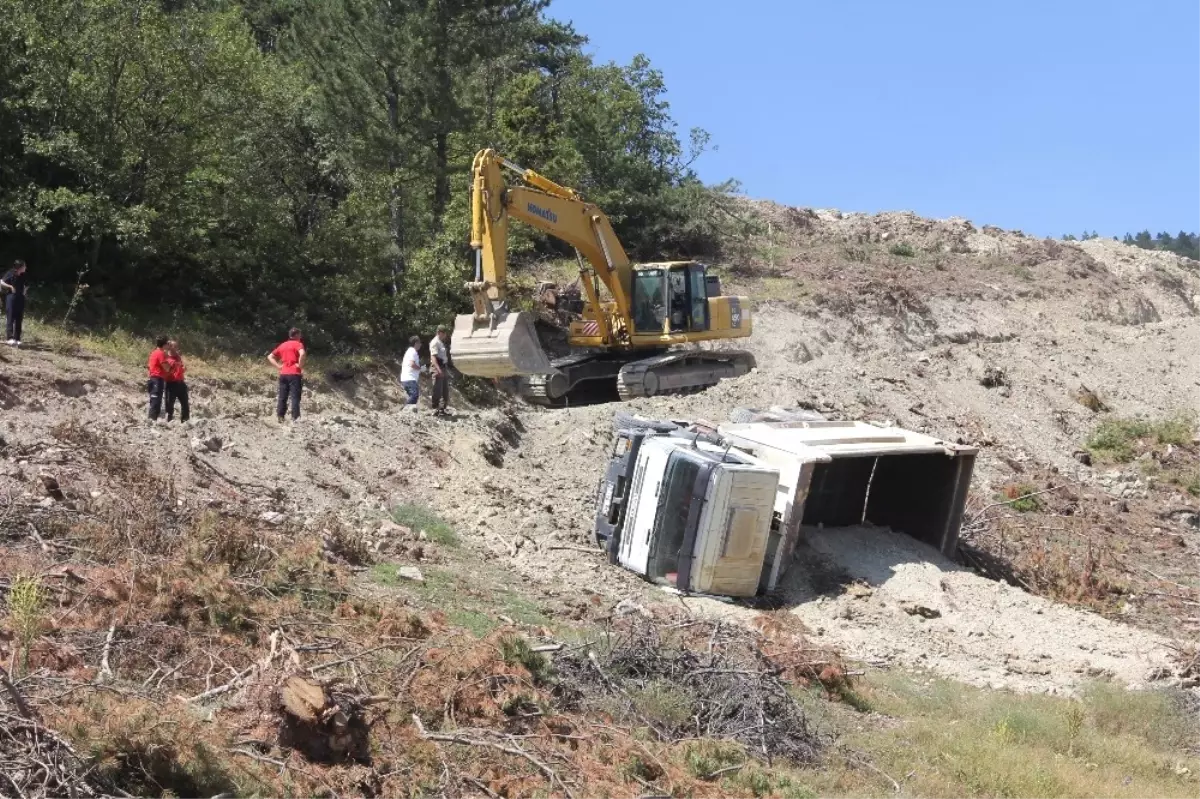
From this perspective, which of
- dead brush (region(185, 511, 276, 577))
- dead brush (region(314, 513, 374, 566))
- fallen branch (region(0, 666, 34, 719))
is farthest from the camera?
dead brush (region(314, 513, 374, 566))

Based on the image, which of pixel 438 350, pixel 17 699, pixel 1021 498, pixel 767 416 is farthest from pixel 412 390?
pixel 17 699

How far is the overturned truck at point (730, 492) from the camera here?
12492 mm

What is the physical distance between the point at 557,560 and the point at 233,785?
23.4ft

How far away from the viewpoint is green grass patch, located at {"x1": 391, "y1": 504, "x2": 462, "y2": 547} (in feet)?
43.4

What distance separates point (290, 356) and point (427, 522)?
12.3 feet

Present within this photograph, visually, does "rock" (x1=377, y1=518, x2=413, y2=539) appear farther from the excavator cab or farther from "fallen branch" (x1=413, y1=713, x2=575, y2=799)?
the excavator cab

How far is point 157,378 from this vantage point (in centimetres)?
1555

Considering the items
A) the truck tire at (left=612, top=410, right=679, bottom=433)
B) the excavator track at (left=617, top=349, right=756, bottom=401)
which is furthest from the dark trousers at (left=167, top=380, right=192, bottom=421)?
the excavator track at (left=617, top=349, right=756, bottom=401)

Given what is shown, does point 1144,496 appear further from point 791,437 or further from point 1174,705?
point 1174,705

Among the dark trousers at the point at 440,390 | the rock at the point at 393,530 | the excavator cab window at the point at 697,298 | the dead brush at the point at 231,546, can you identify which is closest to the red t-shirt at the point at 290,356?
the dark trousers at the point at 440,390

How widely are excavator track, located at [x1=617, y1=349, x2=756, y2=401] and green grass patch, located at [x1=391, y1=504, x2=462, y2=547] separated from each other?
7665mm

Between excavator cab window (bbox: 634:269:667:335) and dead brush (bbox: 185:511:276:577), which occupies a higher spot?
excavator cab window (bbox: 634:269:667:335)

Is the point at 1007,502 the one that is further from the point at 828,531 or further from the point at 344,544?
the point at 344,544

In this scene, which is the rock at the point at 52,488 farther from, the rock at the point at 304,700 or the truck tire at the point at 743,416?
the truck tire at the point at 743,416
